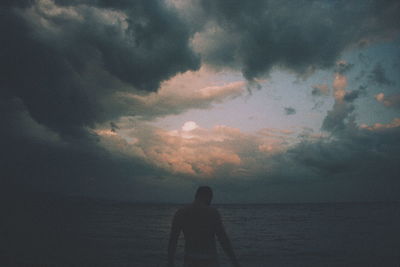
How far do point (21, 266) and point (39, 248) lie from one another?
20.9ft

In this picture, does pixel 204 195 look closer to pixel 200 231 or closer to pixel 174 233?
pixel 200 231

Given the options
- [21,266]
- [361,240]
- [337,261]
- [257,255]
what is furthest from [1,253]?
[361,240]

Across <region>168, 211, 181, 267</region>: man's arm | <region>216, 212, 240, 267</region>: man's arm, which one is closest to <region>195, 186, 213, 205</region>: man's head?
<region>216, 212, 240, 267</region>: man's arm

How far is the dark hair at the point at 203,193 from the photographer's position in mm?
4141

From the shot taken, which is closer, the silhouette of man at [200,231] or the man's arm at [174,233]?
the silhouette of man at [200,231]

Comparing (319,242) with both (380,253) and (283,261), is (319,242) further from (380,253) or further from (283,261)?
(283,261)

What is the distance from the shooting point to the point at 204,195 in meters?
4.16

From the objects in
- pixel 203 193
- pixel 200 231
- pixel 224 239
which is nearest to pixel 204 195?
pixel 203 193

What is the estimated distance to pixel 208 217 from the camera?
389 centimetres

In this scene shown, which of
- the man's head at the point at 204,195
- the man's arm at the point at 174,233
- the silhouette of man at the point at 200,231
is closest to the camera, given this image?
the silhouette of man at the point at 200,231

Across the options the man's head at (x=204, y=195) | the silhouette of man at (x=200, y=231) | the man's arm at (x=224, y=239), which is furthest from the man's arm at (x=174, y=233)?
the man's arm at (x=224, y=239)

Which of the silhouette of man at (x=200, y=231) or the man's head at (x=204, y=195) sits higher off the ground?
the man's head at (x=204, y=195)

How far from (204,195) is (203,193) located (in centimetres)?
4

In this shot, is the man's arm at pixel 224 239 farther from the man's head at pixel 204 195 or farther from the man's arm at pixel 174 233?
the man's arm at pixel 174 233
